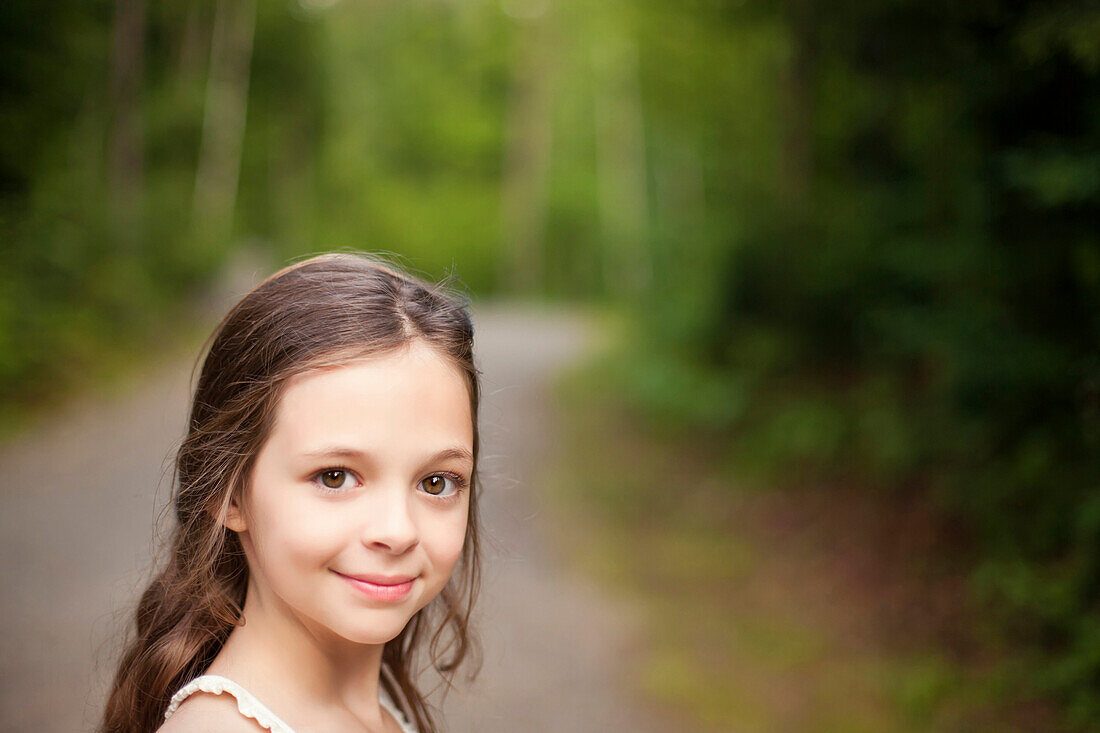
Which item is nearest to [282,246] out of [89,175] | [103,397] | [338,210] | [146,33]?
[338,210]

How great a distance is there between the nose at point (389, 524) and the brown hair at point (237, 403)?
207 millimetres

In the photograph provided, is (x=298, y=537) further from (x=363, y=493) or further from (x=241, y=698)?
(x=241, y=698)

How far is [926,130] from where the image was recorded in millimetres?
4973

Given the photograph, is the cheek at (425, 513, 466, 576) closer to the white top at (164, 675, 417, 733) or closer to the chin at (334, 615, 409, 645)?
the chin at (334, 615, 409, 645)

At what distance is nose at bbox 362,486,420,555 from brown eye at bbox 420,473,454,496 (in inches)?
2.4

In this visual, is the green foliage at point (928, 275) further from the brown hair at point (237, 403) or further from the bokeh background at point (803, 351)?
the brown hair at point (237, 403)

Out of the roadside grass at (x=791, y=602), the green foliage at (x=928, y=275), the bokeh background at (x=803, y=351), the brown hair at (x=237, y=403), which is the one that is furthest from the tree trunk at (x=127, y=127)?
the brown hair at (x=237, y=403)

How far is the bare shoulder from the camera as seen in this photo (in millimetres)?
1315

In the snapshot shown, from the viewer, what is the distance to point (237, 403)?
1.46 meters

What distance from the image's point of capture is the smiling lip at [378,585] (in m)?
1.34

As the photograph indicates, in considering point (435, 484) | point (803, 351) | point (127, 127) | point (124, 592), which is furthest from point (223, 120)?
point (435, 484)

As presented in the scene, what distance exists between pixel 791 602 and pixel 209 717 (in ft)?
14.7

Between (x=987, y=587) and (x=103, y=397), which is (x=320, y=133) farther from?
→ (x=987, y=587)

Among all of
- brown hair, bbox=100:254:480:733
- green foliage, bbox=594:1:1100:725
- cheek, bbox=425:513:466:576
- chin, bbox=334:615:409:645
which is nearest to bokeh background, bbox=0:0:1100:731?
green foliage, bbox=594:1:1100:725
